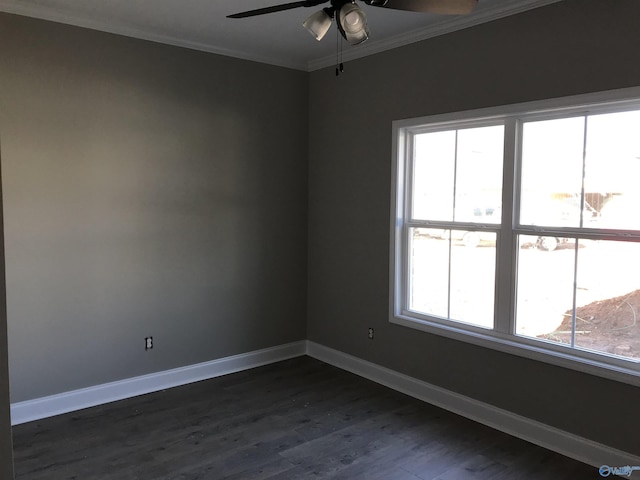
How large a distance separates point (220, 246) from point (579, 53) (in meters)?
3.02

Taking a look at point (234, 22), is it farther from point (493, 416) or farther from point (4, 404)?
point (493, 416)

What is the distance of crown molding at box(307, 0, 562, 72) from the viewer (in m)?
3.14

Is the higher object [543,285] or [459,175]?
[459,175]

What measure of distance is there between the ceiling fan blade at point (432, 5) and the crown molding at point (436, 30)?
1312 millimetres

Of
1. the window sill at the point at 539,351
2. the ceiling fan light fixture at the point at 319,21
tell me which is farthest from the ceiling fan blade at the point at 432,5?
the window sill at the point at 539,351

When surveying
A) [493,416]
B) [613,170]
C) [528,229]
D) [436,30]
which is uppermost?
[436,30]

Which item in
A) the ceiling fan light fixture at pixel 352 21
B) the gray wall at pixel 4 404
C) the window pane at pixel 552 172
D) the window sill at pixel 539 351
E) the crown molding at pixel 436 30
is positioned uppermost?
the crown molding at pixel 436 30

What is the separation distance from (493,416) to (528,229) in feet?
4.26

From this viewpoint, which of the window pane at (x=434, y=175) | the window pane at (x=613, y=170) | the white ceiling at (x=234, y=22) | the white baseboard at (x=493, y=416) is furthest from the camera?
the window pane at (x=434, y=175)

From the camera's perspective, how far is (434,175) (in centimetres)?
387

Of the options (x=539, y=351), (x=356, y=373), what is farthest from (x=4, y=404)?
(x=356, y=373)

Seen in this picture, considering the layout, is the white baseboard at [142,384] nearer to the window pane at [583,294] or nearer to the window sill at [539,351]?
the window sill at [539,351]

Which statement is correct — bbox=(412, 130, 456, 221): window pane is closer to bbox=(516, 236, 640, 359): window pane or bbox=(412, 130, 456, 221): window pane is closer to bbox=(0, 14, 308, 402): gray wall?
bbox=(516, 236, 640, 359): window pane

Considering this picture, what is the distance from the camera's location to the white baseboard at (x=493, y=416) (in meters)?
2.91
